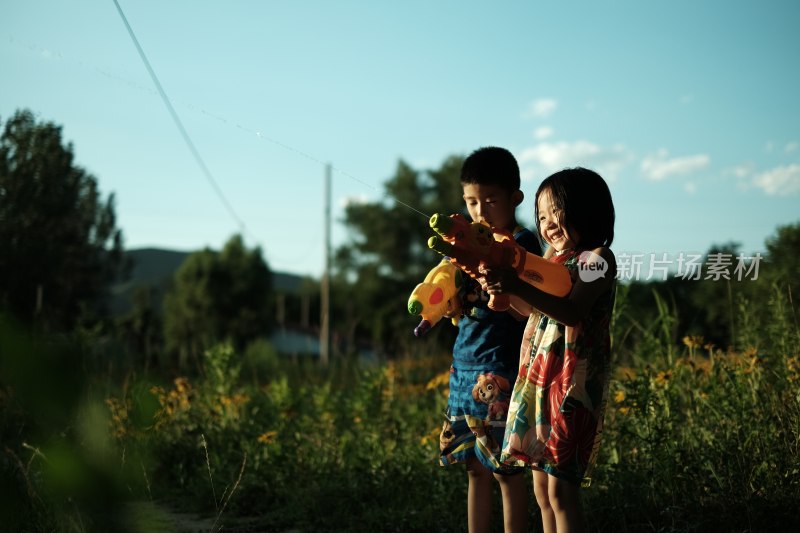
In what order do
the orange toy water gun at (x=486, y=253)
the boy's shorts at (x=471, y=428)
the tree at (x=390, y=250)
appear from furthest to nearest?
1. the tree at (x=390, y=250)
2. the boy's shorts at (x=471, y=428)
3. the orange toy water gun at (x=486, y=253)

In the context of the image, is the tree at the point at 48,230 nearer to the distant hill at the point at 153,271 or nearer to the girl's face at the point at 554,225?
the girl's face at the point at 554,225

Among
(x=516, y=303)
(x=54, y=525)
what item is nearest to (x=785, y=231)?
(x=516, y=303)

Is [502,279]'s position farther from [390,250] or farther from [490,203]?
[390,250]

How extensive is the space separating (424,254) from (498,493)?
3564 cm

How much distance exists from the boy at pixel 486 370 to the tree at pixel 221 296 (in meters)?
40.7

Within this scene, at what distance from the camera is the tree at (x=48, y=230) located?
7.29 feet

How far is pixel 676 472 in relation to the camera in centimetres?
315

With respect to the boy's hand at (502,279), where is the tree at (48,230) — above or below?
above

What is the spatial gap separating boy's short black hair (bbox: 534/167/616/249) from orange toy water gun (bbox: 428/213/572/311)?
169mm

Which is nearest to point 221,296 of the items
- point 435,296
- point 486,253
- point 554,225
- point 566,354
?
point 435,296

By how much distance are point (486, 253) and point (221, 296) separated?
142 ft

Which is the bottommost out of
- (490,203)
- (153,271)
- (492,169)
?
(490,203)

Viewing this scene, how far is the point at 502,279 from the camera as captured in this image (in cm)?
203

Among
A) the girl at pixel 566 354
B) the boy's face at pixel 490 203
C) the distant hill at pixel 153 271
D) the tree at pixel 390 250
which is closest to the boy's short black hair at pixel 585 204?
the girl at pixel 566 354
